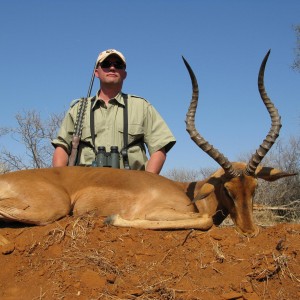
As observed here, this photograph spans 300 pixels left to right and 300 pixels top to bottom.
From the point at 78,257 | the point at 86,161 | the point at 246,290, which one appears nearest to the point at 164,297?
the point at 246,290

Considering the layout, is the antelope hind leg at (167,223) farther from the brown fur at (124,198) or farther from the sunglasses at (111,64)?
the sunglasses at (111,64)

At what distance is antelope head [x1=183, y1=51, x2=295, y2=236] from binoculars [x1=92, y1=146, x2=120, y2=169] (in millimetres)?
1499

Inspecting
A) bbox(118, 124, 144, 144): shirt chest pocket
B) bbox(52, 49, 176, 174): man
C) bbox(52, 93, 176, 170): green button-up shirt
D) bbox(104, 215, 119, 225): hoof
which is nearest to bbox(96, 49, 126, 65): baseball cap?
bbox(52, 49, 176, 174): man

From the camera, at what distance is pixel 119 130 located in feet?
22.6

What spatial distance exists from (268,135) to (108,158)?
245 cm

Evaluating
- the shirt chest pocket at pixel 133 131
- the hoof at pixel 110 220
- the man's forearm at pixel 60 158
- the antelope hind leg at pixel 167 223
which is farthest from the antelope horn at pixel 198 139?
the man's forearm at pixel 60 158

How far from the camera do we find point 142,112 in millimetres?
7082

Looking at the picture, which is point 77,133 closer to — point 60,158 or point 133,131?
point 60,158

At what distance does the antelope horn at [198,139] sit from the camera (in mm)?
5168

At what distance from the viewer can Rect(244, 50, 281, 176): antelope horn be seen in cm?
503

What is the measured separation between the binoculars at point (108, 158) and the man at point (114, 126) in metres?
0.24

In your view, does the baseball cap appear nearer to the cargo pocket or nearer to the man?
the man

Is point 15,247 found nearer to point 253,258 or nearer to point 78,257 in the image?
point 78,257

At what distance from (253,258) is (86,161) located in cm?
369
